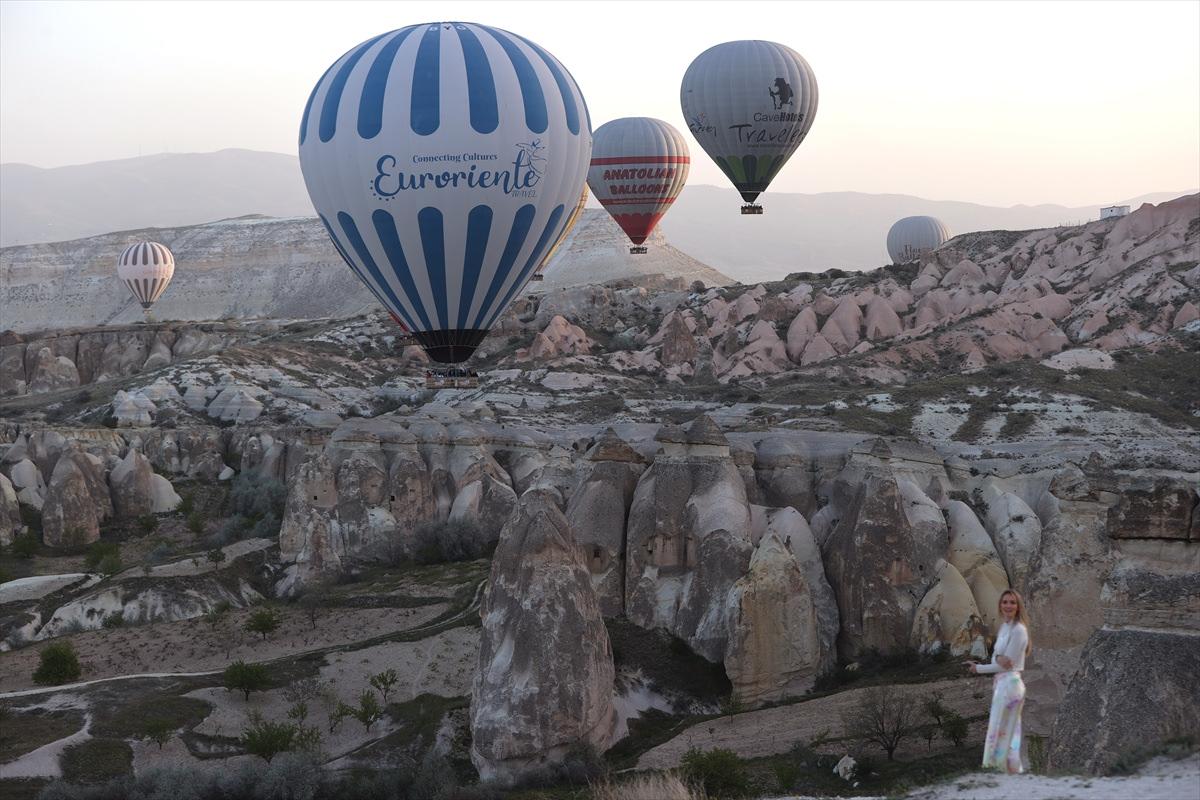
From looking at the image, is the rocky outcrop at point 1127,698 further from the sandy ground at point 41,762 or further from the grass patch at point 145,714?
the grass patch at point 145,714

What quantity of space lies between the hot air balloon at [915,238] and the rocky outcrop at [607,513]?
62.8 metres

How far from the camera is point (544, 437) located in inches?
1724

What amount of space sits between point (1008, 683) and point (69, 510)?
134ft

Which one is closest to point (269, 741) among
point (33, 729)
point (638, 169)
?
point (33, 729)

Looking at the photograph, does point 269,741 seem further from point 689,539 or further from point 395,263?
point 395,263

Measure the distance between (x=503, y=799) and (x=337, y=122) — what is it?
13.2 m

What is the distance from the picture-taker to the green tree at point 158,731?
22875 millimetres

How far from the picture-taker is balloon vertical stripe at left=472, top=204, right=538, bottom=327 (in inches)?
1079

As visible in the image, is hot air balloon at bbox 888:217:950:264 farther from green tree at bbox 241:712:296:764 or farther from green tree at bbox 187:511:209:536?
green tree at bbox 241:712:296:764

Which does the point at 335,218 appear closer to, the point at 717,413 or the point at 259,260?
the point at 717,413

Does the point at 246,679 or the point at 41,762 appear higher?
the point at 246,679

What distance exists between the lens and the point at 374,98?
2597 cm

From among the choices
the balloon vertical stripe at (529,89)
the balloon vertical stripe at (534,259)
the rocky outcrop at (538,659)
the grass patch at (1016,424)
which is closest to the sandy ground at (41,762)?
the rocky outcrop at (538,659)

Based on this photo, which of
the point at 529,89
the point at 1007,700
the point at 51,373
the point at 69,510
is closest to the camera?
the point at 1007,700
